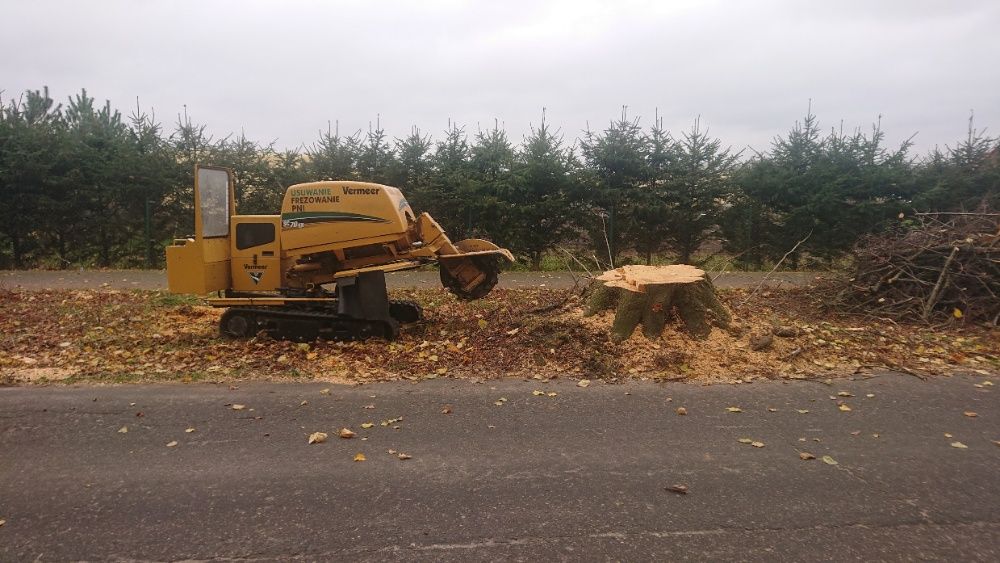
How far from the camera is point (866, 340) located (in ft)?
22.5

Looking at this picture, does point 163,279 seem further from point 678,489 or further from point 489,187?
point 678,489

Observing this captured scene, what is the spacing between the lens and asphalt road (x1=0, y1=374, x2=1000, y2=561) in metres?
3.02

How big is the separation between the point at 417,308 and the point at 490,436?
4.10m

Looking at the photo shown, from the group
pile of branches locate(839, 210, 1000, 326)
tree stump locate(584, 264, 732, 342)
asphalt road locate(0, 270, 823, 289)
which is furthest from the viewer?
asphalt road locate(0, 270, 823, 289)

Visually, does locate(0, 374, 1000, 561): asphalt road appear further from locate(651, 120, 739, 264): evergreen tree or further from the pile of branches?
locate(651, 120, 739, 264): evergreen tree

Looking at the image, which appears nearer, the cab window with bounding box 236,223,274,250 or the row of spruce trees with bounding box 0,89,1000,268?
the cab window with bounding box 236,223,274,250

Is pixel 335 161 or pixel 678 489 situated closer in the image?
pixel 678 489

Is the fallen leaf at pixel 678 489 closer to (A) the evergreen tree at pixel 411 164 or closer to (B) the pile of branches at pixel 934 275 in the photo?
(B) the pile of branches at pixel 934 275

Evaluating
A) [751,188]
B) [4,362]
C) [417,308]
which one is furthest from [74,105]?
[751,188]

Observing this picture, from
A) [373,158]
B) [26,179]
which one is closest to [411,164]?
[373,158]

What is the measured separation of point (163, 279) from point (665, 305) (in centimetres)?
1129

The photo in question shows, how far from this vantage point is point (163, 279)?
13.2 metres

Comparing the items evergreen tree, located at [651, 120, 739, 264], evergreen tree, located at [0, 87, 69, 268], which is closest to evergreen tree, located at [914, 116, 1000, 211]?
evergreen tree, located at [651, 120, 739, 264]

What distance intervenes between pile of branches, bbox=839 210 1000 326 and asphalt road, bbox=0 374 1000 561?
2.89 metres
